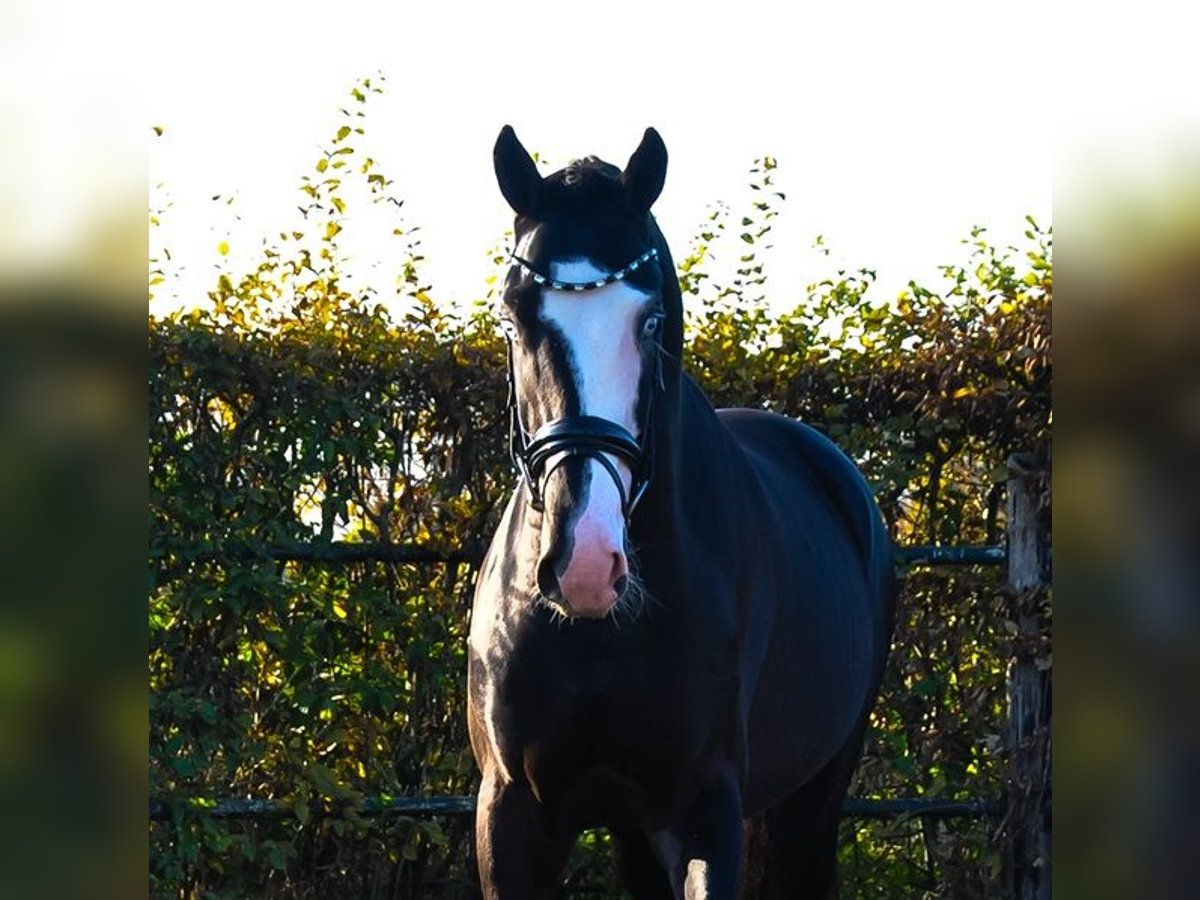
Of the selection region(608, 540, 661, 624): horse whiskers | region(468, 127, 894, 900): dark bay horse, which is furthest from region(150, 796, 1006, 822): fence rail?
region(608, 540, 661, 624): horse whiskers

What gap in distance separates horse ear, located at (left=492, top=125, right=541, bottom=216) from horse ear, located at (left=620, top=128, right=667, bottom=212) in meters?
0.20

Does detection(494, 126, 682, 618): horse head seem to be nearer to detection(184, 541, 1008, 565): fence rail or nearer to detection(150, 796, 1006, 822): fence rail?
detection(184, 541, 1008, 565): fence rail

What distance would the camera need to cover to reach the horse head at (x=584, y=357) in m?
3.17

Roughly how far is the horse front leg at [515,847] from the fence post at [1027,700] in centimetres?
307

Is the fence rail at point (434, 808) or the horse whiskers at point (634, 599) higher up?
the horse whiskers at point (634, 599)

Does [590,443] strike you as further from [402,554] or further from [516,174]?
[402,554]

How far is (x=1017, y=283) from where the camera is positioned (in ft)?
21.0

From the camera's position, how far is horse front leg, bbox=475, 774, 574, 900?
3758mm

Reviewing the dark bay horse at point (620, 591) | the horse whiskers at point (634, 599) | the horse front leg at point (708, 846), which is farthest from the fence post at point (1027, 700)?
the horse whiskers at point (634, 599)

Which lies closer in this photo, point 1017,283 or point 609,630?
point 609,630

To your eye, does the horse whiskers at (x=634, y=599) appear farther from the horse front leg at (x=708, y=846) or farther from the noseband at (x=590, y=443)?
the horse front leg at (x=708, y=846)
